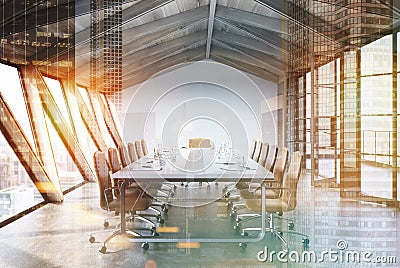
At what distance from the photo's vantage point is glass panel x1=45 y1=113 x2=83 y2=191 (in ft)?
9.62

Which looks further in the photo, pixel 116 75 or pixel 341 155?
pixel 116 75

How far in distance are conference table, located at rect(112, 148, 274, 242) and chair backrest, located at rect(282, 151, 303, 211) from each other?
12.5 inches

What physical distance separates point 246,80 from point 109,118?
3.00 feet

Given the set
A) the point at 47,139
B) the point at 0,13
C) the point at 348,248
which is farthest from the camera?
the point at 47,139

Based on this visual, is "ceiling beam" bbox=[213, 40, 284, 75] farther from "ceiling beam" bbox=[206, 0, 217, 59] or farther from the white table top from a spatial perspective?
the white table top

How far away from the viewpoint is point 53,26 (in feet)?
8.65

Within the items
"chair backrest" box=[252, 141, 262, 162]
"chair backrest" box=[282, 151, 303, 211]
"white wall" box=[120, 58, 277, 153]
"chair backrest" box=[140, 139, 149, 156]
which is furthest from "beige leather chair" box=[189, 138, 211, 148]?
"chair backrest" box=[282, 151, 303, 211]

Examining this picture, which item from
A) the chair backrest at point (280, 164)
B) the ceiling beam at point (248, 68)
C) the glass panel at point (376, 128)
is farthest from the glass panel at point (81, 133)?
the glass panel at point (376, 128)

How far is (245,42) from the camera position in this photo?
3.05m

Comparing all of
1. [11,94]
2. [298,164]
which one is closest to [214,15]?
[298,164]

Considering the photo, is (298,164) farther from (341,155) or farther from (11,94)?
(11,94)

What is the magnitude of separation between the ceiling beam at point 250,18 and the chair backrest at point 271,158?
74 cm

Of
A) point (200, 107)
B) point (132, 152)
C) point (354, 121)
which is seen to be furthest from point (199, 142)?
point (354, 121)

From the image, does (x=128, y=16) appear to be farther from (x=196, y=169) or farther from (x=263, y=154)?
(x=263, y=154)
